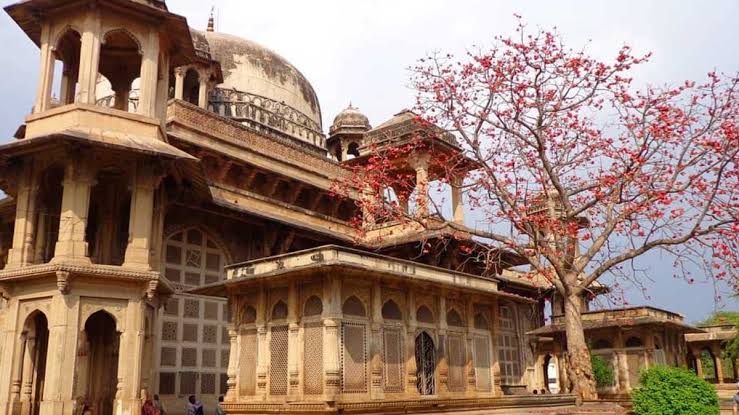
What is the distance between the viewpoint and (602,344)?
28734mm

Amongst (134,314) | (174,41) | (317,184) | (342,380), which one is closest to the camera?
(342,380)

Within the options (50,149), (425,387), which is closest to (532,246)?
(425,387)

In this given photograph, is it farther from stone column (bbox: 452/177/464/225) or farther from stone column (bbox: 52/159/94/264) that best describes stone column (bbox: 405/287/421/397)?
stone column (bbox: 452/177/464/225)

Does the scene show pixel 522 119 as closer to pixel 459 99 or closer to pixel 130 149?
pixel 459 99

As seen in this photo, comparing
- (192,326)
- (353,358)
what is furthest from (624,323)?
(192,326)

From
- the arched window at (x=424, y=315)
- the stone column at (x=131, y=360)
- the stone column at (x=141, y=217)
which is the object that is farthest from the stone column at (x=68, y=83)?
the arched window at (x=424, y=315)

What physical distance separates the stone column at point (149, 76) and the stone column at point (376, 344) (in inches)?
293

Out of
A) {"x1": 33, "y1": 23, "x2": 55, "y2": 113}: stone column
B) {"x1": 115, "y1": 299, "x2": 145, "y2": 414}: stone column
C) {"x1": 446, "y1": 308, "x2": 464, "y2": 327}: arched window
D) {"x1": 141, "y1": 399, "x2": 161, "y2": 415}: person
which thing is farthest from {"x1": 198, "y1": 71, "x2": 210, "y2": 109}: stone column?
{"x1": 141, "y1": 399, "x2": 161, "y2": 415}: person

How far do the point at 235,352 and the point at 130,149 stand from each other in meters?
5.31

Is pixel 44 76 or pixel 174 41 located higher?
pixel 174 41

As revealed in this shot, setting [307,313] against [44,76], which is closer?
[307,313]

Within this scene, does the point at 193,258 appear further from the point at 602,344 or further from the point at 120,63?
the point at 602,344

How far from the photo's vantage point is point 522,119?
1540 centimetres

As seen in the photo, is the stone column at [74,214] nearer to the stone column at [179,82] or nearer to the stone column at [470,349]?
the stone column at [470,349]
